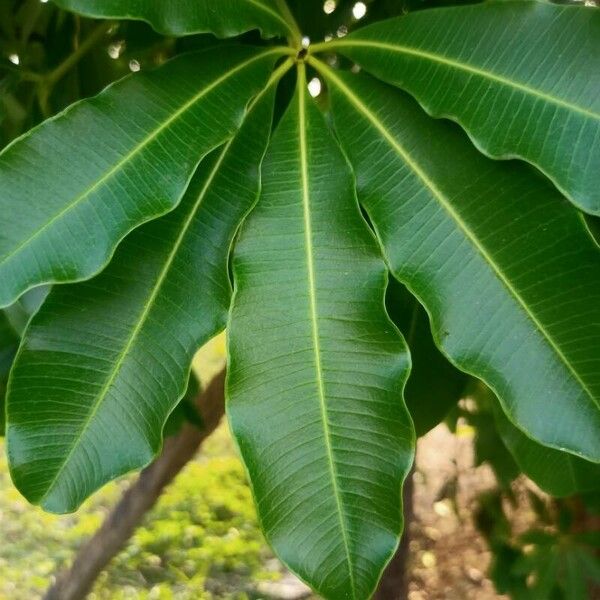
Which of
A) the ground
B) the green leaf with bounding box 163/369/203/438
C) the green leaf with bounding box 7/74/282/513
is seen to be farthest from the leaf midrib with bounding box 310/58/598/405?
the ground

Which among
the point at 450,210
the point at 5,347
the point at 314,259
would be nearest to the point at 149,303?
the point at 314,259

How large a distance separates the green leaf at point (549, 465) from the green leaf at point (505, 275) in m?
0.30

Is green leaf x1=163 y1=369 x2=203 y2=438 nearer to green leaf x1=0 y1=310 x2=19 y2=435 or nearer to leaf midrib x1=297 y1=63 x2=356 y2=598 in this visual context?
green leaf x1=0 y1=310 x2=19 y2=435

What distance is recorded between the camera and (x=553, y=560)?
1.49 meters

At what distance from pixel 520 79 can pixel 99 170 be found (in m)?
0.31

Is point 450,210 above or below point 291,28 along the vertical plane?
below

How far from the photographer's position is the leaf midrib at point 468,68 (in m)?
0.58

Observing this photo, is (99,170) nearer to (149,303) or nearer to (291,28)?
(149,303)

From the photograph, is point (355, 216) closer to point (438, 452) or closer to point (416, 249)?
point (416, 249)

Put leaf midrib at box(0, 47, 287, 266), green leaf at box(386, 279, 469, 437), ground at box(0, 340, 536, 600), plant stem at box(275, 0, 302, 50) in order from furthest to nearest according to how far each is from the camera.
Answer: ground at box(0, 340, 536, 600), green leaf at box(386, 279, 469, 437), plant stem at box(275, 0, 302, 50), leaf midrib at box(0, 47, 287, 266)

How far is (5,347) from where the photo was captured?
35.8 inches

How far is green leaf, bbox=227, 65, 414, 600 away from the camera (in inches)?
22.5

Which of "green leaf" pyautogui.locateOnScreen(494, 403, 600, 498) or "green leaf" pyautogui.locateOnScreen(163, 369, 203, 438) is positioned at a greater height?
"green leaf" pyautogui.locateOnScreen(163, 369, 203, 438)

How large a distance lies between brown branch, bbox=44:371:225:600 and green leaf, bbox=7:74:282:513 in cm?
66
